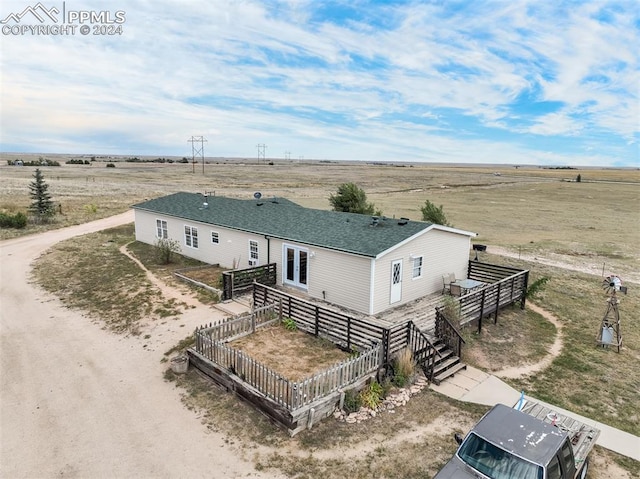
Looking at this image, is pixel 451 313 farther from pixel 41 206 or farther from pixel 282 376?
pixel 41 206

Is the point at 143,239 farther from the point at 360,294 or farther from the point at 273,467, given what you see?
the point at 273,467

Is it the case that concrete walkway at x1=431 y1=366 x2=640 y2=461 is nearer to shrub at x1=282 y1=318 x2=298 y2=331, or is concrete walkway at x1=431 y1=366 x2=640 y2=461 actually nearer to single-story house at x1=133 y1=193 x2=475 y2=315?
single-story house at x1=133 y1=193 x2=475 y2=315

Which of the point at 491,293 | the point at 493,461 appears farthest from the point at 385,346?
the point at 491,293

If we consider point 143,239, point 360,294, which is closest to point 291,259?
point 360,294

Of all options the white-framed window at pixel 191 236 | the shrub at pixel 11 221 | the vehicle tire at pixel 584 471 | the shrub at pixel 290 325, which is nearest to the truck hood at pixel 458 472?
the vehicle tire at pixel 584 471

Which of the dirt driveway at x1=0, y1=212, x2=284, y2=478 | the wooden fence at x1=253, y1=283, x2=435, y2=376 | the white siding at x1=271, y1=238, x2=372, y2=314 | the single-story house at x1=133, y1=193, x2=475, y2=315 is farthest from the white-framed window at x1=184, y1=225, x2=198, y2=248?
the wooden fence at x1=253, y1=283, x2=435, y2=376

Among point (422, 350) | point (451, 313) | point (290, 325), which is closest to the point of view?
point (422, 350)
